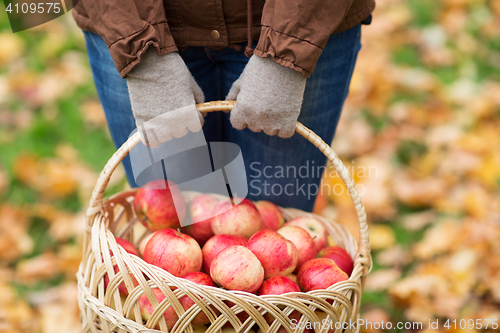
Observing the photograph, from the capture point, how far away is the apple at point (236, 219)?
1.05 metres

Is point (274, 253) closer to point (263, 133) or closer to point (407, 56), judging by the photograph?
point (263, 133)

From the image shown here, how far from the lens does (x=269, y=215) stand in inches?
44.7

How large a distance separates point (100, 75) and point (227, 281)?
24.3 inches

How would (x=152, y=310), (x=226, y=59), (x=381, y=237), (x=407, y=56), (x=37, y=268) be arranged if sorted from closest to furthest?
(x=152, y=310), (x=226, y=59), (x=37, y=268), (x=381, y=237), (x=407, y=56)

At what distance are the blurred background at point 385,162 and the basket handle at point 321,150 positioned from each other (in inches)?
21.7

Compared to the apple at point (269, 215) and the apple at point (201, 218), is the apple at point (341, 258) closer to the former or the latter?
the apple at point (269, 215)

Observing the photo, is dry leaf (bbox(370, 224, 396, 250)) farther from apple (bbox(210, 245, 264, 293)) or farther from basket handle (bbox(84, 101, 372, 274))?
apple (bbox(210, 245, 264, 293))

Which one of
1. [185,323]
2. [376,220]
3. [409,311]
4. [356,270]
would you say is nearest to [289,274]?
[356,270]

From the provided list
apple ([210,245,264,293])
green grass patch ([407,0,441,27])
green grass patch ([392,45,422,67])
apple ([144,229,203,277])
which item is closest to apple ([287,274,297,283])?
apple ([210,245,264,293])

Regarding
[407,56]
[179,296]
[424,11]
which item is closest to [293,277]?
[179,296]

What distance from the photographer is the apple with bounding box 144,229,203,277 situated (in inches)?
36.3

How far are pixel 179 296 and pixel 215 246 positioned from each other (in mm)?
202

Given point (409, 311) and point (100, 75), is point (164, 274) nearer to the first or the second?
point (100, 75)

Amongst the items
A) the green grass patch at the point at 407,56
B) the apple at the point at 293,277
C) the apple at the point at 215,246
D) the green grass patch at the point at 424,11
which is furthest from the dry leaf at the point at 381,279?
the green grass patch at the point at 424,11
